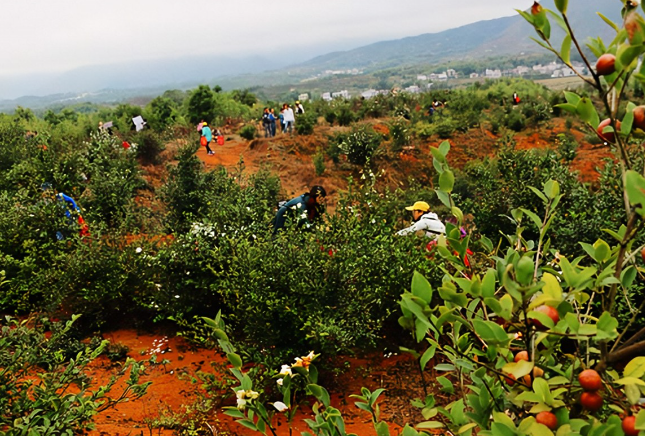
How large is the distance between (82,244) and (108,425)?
7.30 ft

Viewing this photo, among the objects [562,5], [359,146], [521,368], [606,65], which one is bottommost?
[359,146]

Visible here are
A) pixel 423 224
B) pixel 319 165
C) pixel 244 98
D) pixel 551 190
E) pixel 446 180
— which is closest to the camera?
pixel 446 180

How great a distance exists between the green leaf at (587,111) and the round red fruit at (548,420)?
609 mm

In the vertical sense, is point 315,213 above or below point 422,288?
below

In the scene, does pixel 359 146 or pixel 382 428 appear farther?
pixel 359 146

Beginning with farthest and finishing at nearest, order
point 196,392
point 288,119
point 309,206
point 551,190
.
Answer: point 288,119
point 309,206
point 196,392
point 551,190

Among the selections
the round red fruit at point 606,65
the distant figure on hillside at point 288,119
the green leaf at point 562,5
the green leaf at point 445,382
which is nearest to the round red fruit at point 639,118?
the round red fruit at point 606,65

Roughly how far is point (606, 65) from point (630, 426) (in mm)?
668

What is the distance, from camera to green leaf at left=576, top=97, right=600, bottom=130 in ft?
2.96

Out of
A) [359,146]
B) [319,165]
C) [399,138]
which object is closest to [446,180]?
[319,165]

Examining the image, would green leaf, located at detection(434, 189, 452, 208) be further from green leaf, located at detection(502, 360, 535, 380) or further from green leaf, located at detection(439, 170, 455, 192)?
green leaf, located at detection(502, 360, 535, 380)

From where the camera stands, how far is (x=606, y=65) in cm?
86

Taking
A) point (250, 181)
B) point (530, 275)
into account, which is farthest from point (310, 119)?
point (530, 275)

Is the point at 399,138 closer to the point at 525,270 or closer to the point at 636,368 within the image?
the point at 636,368
